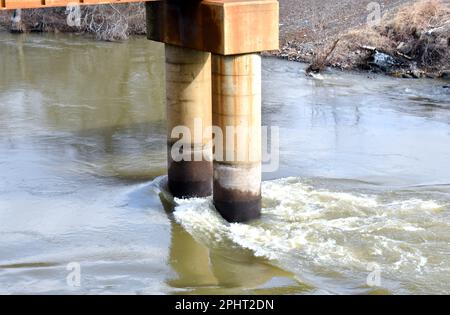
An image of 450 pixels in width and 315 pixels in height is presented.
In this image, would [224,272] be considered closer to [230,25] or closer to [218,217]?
[218,217]

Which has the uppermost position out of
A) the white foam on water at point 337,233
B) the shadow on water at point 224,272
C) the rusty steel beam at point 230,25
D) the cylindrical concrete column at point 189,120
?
the rusty steel beam at point 230,25

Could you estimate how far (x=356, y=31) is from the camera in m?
35.3

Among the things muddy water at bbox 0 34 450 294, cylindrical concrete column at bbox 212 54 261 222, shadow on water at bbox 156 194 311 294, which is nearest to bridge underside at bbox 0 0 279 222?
cylindrical concrete column at bbox 212 54 261 222

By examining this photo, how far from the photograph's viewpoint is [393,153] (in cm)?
2264

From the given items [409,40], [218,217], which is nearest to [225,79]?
[218,217]

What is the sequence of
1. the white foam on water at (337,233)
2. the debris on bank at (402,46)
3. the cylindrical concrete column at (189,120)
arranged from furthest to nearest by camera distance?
the debris on bank at (402,46)
the cylindrical concrete column at (189,120)
the white foam on water at (337,233)

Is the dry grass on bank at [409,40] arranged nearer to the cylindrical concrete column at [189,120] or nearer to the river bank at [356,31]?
the river bank at [356,31]

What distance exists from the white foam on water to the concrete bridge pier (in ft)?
2.33

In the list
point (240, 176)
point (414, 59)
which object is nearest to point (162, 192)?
point (240, 176)

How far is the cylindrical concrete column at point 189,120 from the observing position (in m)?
18.3

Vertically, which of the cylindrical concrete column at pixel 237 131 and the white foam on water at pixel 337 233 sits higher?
the cylindrical concrete column at pixel 237 131

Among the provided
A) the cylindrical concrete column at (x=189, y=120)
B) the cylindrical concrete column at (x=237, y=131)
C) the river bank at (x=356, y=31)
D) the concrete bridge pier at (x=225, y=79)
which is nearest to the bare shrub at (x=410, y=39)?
the river bank at (x=356, y=31)

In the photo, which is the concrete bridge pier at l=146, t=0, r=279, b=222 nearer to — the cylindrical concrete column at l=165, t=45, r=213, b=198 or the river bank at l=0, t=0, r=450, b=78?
the cylindrical concrete column at l=165, t=45, r=213, b=198

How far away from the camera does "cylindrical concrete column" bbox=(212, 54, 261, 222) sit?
16312mm
